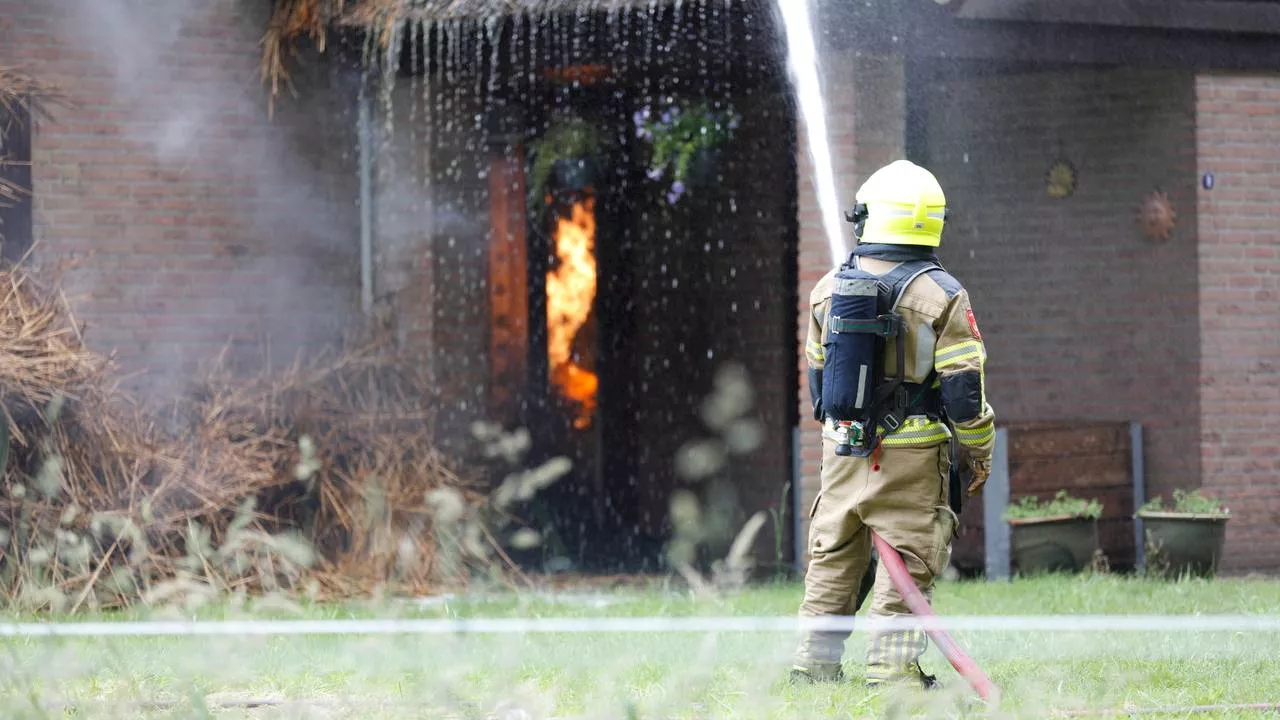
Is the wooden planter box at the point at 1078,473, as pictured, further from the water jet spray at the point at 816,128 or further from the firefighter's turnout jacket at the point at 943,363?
the firefighter's turnout jacket at the point at 943,363

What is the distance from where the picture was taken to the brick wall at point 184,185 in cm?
914

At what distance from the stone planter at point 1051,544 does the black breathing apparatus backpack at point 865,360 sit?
13.8ft

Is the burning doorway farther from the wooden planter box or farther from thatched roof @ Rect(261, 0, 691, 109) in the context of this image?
the wooden planter box

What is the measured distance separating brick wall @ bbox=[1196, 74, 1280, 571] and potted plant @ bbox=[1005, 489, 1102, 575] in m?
0.84

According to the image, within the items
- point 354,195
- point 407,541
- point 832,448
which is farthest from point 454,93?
point 832,448

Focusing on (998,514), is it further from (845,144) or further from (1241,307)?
(845,144)

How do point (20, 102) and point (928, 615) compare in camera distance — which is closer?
point (928, 615)

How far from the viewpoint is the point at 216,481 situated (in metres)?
8.00

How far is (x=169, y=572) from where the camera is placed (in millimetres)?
7832

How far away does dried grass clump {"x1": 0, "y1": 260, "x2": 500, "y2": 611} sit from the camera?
25.1 feet

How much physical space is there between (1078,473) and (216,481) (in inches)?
195

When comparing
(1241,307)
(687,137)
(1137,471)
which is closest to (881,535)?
(687,137)

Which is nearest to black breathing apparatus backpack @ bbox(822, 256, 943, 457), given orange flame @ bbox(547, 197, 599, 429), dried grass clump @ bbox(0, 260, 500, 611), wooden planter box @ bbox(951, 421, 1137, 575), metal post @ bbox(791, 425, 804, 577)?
dried grass clump @ bbox(0, 260, 500, 611)

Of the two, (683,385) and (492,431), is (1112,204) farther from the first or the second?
(492,431)
